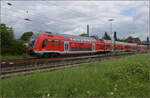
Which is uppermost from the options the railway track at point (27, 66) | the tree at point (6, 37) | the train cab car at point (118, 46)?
the tree at point (6, 37)

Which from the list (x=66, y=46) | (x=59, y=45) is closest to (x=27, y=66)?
(x=59, y=45)

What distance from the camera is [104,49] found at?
26.1 m

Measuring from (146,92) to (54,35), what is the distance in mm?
13339

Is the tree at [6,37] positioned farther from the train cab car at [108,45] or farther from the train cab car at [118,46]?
the train cab car at [118,46]

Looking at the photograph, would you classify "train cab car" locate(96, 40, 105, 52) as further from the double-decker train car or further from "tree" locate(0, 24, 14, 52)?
"tree" locate(0, 24, 14, 52)

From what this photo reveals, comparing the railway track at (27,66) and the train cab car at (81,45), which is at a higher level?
the train cab car at (81,45)

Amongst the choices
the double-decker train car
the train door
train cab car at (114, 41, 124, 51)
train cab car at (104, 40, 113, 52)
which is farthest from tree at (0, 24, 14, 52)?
train cab car at (114, 41, 124, 51)

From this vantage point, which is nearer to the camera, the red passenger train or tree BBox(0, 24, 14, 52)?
the red passenger train

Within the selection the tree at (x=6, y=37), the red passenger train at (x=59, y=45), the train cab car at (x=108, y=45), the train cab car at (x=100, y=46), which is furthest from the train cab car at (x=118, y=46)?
the tree at (x=6, y=37)

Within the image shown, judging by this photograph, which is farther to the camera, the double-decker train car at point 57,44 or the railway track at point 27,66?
the double-decker train car at point 57,44

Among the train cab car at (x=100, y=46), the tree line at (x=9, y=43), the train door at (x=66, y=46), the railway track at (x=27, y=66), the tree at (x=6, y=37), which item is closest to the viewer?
the railway track at (x=27, y=66)

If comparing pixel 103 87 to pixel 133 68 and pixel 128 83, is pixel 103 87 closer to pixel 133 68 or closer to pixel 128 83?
pixel 128 83

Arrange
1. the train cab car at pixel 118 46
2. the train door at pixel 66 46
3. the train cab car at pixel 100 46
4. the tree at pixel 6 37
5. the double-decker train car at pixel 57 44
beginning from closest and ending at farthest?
the double-decker train car at pixel 57 44
the train door at pixel 66 46
the tree at pixel 6 37
the train cab car at pixel 100 46
the train cab car at pixel 118 46

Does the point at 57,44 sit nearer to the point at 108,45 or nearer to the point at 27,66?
the point at 27,66
